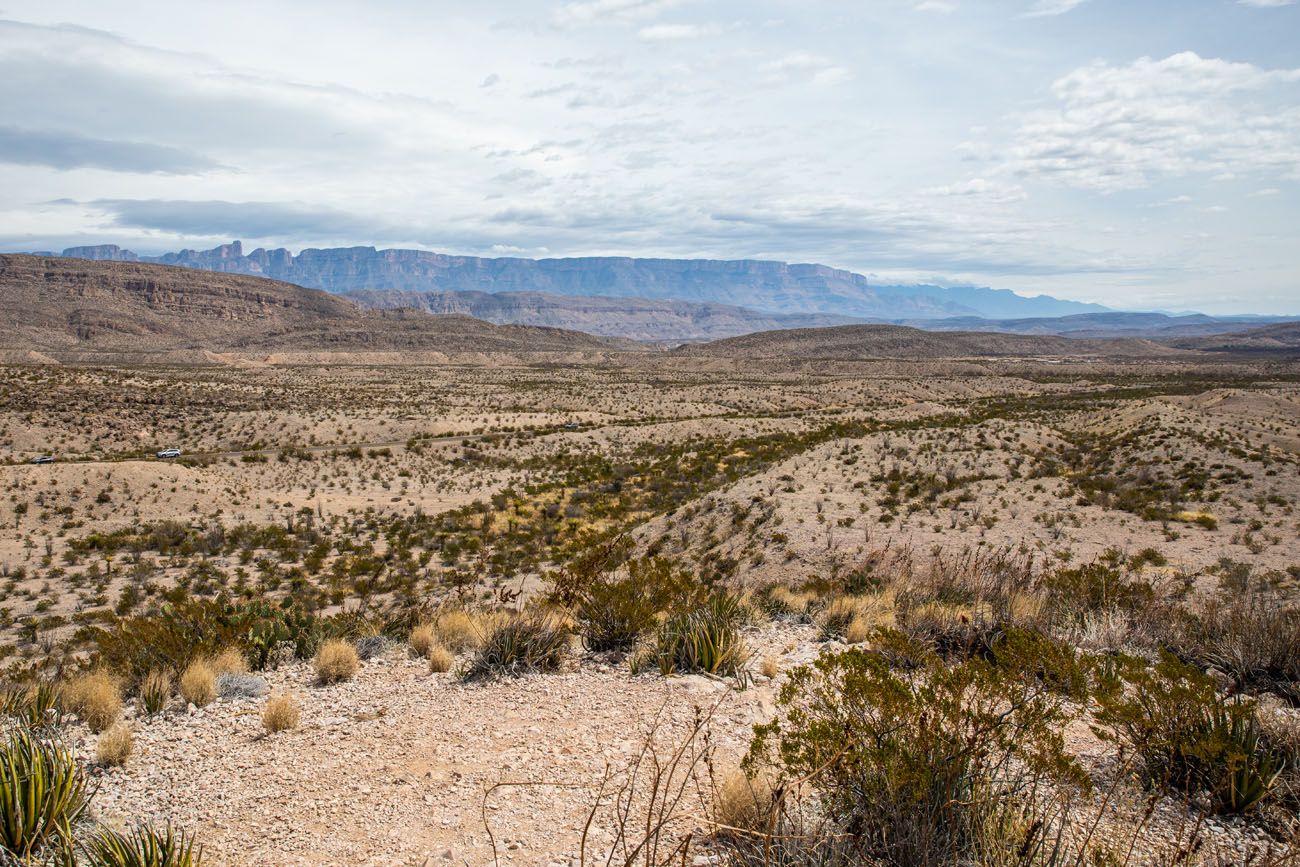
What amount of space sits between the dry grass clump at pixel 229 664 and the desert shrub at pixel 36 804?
2.64 metres

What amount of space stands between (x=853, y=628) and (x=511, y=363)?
13476cm

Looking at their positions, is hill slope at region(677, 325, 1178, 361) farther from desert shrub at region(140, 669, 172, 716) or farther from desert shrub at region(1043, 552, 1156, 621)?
desert shrub at region(140, 669, 172, 716)

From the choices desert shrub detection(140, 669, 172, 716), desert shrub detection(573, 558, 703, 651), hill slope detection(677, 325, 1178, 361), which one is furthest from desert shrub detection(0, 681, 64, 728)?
hill slope detection(677, 325, 1178, 361)

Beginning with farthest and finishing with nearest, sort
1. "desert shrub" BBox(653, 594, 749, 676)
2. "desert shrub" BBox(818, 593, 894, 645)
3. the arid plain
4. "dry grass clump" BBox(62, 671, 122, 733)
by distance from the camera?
"desert shrub" BBox(818, 593, 894, 645) < "desert shrub" BBox(653, 594, 749, 676) < "dry grass clump" BBox(62, 671, 122, 733) < the arid plain

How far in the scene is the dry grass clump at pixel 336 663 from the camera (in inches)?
279

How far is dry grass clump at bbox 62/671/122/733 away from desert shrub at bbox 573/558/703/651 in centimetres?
421

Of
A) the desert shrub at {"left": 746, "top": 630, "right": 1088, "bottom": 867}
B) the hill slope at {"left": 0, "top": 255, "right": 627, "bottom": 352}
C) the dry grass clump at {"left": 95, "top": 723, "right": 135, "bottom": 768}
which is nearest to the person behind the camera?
the desert shrub at {"left": 746, "top": 630, "right": 1088, "bottom": 867}

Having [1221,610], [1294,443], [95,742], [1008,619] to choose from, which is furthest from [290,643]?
[1294,443]

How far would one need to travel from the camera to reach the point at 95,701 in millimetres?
5820

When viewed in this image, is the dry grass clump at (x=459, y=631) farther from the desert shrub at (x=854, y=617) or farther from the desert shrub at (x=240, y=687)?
the desert shrub at (x=854, y=617)

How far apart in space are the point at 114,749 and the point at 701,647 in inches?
189

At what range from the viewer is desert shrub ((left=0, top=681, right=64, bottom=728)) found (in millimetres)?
5484

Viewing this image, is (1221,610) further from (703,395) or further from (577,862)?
(703,395)

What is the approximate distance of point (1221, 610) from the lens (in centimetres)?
791
